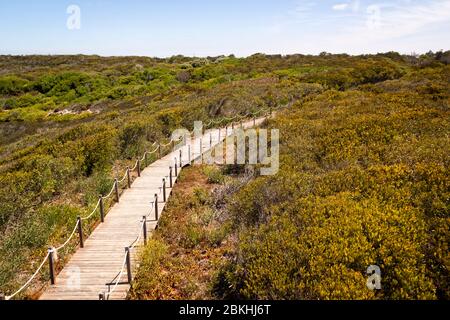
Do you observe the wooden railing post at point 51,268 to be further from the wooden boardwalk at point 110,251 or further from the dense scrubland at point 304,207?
the dense scrubland at point 304,207

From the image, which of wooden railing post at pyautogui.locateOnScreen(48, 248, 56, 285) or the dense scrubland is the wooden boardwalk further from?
the dense scrubland

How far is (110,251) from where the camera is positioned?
8.86 m

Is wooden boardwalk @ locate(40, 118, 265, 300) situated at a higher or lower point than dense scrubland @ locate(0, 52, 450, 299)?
lower

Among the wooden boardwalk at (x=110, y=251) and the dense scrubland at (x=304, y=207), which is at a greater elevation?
the dense scrubland at (x=304, y=207)

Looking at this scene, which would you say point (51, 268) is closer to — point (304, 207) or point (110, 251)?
point (110, 251)

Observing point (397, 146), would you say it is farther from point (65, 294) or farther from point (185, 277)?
point (65, 294)

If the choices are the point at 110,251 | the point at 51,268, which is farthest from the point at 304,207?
the point at 51,268

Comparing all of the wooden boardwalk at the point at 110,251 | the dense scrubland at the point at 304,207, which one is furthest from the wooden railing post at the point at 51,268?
the dense scrubland at the point at 304,207

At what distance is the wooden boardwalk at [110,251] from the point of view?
7320 mm

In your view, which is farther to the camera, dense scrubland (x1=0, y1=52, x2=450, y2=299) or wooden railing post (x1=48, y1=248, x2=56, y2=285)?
Answer: wooden railing post (x1=48, y1=248, x2=56, y2=285)

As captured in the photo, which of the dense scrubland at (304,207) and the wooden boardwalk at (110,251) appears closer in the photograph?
the dense scrubland at (304,207)

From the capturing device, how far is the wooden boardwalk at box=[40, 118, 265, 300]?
24.0 ft

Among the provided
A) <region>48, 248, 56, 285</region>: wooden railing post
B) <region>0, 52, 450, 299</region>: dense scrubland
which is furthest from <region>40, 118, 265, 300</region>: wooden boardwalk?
<region>0, 52, 450, 299</region>: dense scrubland
